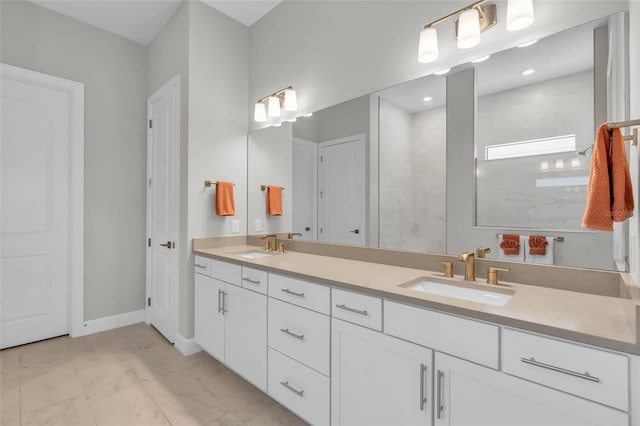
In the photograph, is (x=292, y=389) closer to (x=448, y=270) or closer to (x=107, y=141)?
(x=448, y=270)

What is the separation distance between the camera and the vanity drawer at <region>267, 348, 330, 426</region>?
146 centimetres

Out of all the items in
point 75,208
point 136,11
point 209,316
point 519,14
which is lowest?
point 209,316

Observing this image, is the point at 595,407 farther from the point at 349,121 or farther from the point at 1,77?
the point at 1,77

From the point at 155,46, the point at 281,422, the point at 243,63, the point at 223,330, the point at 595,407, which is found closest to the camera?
the point at 595,407

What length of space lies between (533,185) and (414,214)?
1.89ft

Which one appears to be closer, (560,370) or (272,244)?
(560,370)

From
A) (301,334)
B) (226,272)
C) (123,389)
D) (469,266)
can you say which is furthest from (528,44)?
(123,389)

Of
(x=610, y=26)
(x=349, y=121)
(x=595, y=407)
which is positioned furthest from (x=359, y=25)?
(x=595, y=407)

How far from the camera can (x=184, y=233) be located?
2527 millimetres

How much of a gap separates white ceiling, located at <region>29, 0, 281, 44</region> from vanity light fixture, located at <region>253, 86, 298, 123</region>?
76cm

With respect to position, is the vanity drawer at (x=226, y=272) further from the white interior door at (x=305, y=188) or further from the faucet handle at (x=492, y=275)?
the faucet handle at (x=492, y=275)

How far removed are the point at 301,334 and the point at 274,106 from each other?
1.83 meters

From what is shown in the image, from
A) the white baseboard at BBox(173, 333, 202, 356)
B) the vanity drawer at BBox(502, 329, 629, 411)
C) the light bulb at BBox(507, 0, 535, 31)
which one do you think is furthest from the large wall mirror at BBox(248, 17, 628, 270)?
the white baseboard at BBox(173, 333, 202, 356)

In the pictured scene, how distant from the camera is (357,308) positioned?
4.35ft
